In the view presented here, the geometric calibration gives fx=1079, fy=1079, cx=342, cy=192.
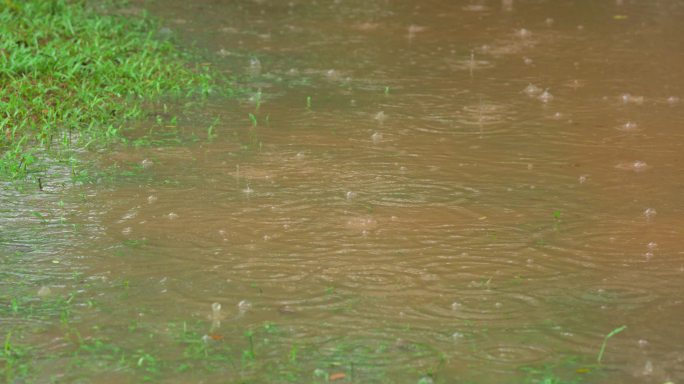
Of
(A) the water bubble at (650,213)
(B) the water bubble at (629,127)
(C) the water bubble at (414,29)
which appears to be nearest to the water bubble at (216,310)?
(A) the water bubble at (650,213)

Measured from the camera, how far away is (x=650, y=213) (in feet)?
16.4

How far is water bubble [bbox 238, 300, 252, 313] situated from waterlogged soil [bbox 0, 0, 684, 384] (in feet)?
0.06

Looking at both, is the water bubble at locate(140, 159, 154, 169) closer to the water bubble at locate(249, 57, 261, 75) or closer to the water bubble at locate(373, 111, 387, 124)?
the water bubble at locate(373, 111, 387, 124)

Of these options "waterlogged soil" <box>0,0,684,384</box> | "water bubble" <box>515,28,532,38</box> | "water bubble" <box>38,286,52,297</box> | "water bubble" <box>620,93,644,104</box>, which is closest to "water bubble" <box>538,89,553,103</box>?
"waterlogged soil" <box>0,0,684,384</box>

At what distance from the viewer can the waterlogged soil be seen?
3.66 metres

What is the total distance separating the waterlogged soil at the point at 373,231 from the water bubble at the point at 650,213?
0.01 meters

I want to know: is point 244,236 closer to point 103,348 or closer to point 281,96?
point 103,348

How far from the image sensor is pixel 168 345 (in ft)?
12.1

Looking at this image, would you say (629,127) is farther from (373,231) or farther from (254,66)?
(254,66)

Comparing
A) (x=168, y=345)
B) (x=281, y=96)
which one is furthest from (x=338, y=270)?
(x=281, y=96)

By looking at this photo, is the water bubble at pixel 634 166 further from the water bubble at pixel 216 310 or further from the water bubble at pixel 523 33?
the water bubble at pixel 523 33

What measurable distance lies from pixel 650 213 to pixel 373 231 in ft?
4.30

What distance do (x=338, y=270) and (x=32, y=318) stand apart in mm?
1206

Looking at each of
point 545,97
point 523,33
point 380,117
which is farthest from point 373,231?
point 523,33
